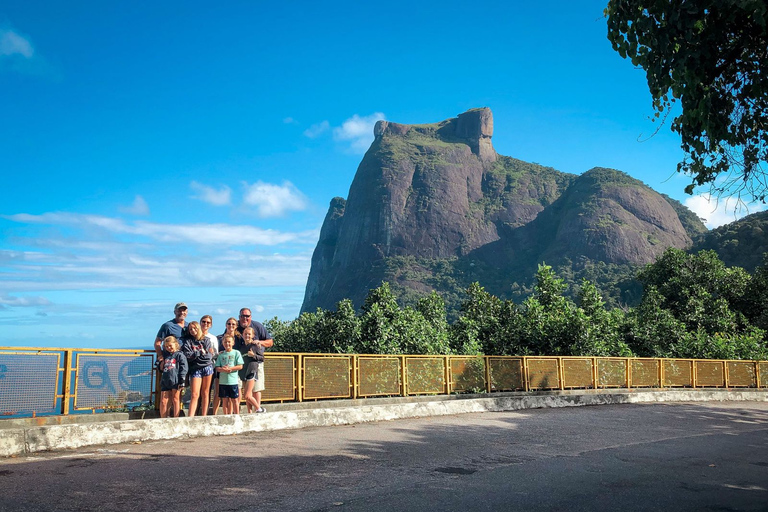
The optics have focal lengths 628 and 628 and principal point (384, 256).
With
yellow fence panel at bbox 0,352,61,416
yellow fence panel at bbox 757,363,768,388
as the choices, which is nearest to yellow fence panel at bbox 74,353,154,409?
yellow fence panel at bbox 0,352,61,416

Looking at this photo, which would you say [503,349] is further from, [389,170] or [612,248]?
[389,170]

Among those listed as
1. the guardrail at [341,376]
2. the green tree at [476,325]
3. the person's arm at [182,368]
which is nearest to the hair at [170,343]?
the person's arm at [182,368]

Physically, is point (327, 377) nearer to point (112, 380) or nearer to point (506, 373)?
point (112, 380)

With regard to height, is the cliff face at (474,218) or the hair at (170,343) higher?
the cliff face at (474,218)

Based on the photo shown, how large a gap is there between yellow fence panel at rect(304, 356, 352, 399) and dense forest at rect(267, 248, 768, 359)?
1269cm

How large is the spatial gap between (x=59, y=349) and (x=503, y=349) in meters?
21.9

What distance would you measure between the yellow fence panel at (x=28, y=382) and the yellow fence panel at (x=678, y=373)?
61.7ft

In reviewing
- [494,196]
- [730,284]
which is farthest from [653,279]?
[494,196]

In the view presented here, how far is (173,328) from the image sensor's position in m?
9.32

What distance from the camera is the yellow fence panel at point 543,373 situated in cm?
1673

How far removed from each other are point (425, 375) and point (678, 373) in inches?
452

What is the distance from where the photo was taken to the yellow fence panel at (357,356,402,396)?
43.1 ft

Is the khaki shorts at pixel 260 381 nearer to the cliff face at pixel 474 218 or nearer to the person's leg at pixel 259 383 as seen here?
the person's leg at pixel 259 383

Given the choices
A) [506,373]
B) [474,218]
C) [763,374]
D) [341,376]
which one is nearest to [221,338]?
[341,376]
